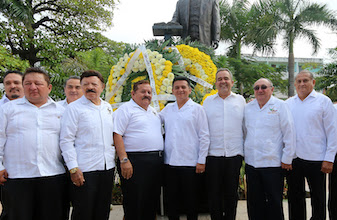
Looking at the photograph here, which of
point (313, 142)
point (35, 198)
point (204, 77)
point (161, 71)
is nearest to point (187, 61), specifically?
point (204, 77)

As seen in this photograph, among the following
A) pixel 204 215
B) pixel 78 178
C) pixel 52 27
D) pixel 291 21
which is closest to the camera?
pixel 78 178

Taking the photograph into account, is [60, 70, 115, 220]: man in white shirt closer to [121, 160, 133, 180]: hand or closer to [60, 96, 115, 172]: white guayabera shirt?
[60, 96, 115, 172]: white guayabera shirt

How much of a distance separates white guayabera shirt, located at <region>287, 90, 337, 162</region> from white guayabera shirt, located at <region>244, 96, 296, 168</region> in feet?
0.75

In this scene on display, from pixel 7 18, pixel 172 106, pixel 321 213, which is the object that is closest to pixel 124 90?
pixel 172 106

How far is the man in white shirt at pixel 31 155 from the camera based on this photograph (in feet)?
7.72

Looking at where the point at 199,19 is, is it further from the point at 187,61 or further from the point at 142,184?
the point at 142,184

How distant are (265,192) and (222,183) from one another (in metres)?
0.47

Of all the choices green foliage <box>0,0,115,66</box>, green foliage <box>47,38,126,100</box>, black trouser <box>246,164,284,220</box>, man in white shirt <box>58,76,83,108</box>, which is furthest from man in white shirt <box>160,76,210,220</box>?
green foliage <box>0,0,115,66</box>

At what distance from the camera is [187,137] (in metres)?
2.98

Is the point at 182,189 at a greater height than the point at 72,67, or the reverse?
the point at 72,67

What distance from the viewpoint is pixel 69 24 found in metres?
15.0

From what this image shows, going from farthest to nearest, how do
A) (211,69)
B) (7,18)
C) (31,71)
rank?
(7,18) < (211,69) < (31,71)

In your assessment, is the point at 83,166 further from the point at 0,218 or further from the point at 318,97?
the point at 318,97

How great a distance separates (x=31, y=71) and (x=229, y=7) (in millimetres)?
18699
